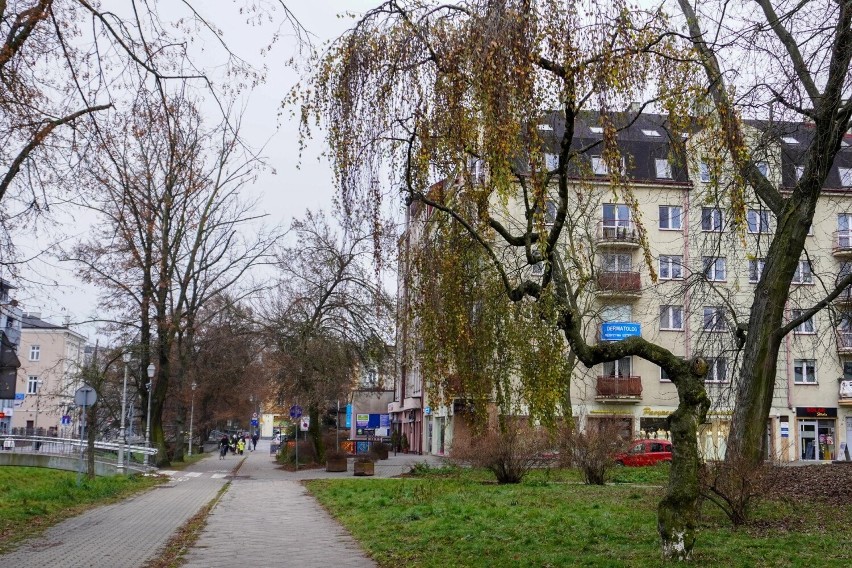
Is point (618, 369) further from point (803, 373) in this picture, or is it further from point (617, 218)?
point (617, 218)

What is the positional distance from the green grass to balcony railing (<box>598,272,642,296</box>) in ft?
55.6

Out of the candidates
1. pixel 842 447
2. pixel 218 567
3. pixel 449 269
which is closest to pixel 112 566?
pixel 218 567

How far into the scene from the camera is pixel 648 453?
3819cm

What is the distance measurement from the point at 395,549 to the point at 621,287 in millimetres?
28569

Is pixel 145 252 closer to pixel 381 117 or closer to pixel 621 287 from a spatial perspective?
pixel 621 287

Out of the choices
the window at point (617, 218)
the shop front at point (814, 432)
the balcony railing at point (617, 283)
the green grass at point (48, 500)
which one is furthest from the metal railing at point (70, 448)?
the shop front at point (814, 432)

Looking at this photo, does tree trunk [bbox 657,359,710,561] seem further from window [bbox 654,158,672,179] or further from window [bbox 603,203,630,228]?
window [bbox 603,203,630,228]

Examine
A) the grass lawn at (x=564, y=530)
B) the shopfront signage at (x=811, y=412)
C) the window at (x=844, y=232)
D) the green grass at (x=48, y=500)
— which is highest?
the window at (x=844, y=232)

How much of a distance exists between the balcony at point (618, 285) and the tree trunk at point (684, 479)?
22152 mm

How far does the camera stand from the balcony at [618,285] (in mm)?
34625

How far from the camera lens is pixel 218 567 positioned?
11.0m

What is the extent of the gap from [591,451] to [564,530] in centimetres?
1099

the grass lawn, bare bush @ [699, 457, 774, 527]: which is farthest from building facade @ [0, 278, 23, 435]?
bare bush @ [699, 457, 774, 527]

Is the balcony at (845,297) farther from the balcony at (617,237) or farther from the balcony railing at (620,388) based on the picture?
the balcony railing at (620,388)
